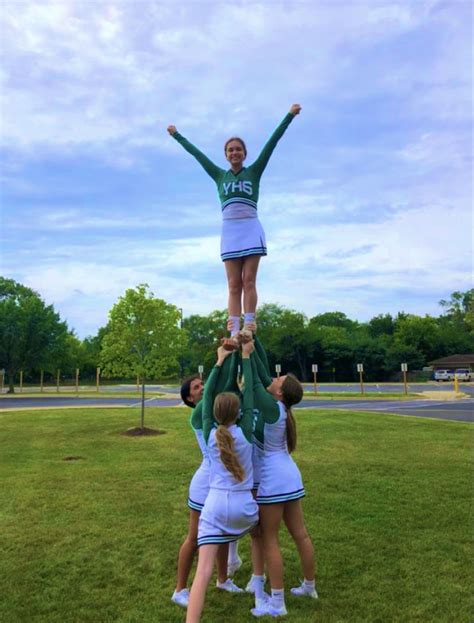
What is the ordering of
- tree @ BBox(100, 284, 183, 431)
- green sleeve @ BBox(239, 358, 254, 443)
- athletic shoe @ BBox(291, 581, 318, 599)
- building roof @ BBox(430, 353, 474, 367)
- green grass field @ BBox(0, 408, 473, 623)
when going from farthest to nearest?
building roof @ BBox(430, 353, 474, 367)
tree @ BBox(100, 284, 183, 431)
athletic shoe @ BBox(291, 581, 318, 599)
green grass field @ BBox(0, 408, 473, 623)
green sleeve @ BBox(239, 358, 254, 443)

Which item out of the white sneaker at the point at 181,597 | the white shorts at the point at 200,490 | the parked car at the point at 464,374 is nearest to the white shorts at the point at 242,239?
the white shorts at the point at 200,490

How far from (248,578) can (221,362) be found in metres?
2.46

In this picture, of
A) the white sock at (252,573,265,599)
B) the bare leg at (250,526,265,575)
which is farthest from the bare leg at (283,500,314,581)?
the white sock at (252,573,265,599)

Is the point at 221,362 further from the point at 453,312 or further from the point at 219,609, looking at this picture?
the point at 453,312

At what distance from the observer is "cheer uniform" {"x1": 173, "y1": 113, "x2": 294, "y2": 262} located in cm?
482

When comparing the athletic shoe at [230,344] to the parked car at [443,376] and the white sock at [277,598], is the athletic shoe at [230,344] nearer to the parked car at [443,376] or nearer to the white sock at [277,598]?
the white sock at [277,598]

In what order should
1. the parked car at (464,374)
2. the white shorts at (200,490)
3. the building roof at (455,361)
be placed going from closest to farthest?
the white shorts at (200,490) → the parked car at (464,374) → the building roof at (455,361)

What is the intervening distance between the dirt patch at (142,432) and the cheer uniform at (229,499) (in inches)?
438

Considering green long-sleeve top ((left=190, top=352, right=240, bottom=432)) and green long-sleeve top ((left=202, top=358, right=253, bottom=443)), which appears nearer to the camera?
green long-sleeve top ((left=202, top=358, right=253, bottom=443))

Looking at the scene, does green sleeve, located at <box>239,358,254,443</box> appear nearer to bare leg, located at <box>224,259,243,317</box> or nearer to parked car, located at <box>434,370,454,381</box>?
bare leg, located at <box>224,259,243,317</box>

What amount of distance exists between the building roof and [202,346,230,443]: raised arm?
208 ft

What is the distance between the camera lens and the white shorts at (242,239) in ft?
15.7

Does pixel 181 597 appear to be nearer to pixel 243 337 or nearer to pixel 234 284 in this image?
pixel 243 337

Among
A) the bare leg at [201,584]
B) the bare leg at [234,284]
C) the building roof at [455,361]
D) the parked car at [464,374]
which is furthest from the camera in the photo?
the building roof at [455,361]
